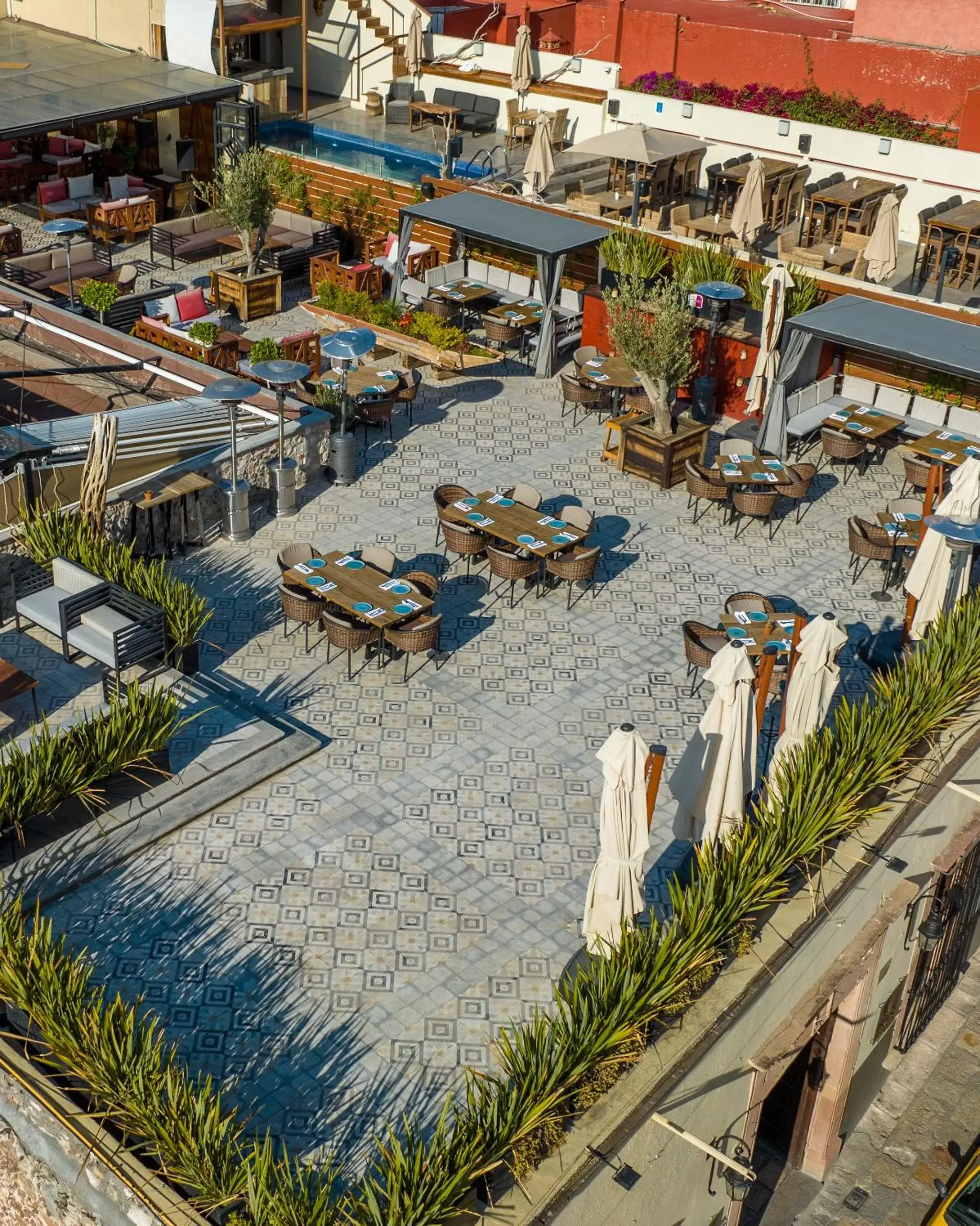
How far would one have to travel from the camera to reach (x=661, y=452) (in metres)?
21.0

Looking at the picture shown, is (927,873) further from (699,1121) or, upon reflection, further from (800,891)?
(699,1121)

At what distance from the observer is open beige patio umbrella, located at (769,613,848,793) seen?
44.0 ft

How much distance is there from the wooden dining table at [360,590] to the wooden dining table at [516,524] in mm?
1622

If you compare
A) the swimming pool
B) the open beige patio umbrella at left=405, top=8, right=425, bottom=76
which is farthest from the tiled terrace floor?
the open beige patio umbrella at left=405, top=8, right=425, bottom=76

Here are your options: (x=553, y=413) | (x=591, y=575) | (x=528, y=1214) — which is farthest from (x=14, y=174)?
(x=528, y=1214)

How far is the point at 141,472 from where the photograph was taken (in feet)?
60.6

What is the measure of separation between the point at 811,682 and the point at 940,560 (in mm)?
3338

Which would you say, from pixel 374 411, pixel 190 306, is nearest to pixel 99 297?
pixel 190 306

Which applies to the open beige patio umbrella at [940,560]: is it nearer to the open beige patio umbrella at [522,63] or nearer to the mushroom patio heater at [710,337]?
the mushroom patio heater at [710,337]

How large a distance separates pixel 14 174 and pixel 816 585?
20.8 metres

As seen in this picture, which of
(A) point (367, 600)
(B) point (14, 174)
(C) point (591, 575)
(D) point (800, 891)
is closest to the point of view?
(D) point (800, 891)

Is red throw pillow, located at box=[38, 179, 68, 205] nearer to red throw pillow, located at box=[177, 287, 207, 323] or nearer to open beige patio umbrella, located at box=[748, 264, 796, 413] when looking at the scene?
red throw pillow, located at box=[177, 287, 207, 323]

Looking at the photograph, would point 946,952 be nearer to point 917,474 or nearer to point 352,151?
point 917,474

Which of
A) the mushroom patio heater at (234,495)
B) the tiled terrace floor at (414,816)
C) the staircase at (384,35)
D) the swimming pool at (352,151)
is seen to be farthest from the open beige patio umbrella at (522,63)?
the mushroom patio heater at (234,495)
